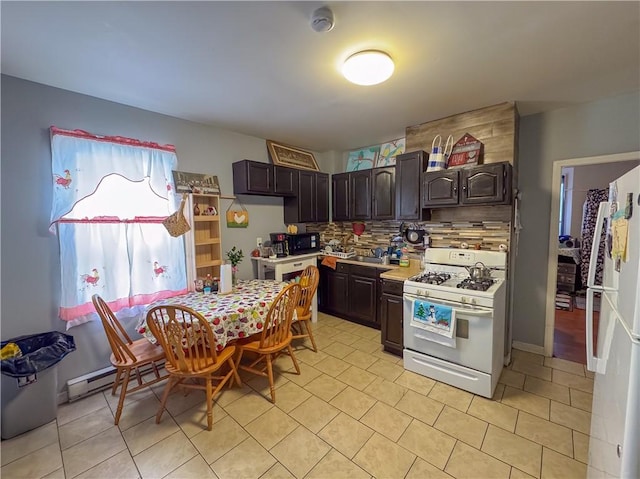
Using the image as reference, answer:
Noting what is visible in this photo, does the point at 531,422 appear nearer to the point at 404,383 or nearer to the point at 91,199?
the point at 404,383

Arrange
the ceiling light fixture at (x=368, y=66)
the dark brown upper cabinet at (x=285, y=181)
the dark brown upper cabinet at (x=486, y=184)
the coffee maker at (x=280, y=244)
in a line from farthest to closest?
the coffee maker at (x=280, y=244) < the dark brown upper cabinet at (x=285, y=181) < the dark brown upper cabinet at (x=486, y=184) < the ceiling light fixture at (x=368, y=66)

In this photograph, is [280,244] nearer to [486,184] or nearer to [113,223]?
[113,223]

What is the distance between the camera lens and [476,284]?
2.37 meters

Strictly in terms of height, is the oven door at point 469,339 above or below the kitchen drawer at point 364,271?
below

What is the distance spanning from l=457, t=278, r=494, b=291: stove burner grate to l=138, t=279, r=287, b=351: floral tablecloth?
68.8 inches

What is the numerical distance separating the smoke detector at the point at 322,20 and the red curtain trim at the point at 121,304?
8.71 feet

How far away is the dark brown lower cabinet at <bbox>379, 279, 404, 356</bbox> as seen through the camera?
2855mm

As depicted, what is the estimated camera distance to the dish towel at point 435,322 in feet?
7.48

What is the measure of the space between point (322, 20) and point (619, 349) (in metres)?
1.99

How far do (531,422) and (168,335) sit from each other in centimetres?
270

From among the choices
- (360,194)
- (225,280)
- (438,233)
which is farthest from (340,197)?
(225,280)

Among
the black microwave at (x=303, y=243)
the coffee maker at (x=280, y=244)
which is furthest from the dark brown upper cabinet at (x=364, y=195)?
the coffee maker at (x=280, y=244)

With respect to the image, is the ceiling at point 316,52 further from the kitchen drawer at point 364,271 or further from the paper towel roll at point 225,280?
the kitchen drawer at point 364,271

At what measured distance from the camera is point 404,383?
2441 mm
